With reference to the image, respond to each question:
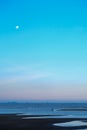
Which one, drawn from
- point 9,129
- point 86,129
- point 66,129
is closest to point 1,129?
point 9,129

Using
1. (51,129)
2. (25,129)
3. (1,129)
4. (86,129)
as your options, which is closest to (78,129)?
(86,129)

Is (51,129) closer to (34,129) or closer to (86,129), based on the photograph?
(34,129)

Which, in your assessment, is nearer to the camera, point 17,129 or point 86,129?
point 86,129

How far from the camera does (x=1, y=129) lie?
32.2 meters

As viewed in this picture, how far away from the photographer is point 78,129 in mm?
30328

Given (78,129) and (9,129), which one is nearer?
(78,129)

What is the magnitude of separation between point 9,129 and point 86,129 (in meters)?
8.60

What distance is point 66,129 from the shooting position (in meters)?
30.4

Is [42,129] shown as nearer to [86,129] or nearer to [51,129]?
[51,129]

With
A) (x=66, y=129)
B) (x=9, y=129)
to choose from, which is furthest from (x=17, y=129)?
(x=66, y=129)

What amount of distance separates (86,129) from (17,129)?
7789mm

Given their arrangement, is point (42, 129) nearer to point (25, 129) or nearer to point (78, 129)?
point (25, 129)

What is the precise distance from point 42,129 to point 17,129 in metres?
2.92

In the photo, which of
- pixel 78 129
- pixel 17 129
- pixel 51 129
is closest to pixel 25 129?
pixel 17 129
